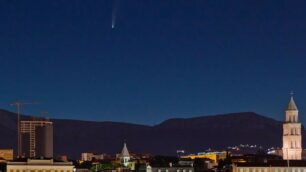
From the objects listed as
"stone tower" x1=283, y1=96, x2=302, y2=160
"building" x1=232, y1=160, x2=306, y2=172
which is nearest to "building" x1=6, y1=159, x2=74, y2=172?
"building" x1=232, y1=160, x2=306, y2=172

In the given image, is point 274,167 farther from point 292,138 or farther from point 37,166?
point 37,166

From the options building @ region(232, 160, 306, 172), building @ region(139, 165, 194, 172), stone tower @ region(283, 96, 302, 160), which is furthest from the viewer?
stone tower @ region(283, 96, 302, 160)

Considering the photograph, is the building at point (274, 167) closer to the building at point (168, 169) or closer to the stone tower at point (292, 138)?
the stone tower at point (292, 138)

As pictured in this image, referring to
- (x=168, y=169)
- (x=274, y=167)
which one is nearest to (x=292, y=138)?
(x=274, y=167)

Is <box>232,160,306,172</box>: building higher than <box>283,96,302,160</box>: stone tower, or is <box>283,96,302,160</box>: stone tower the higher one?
<box>283,96,302,160</box>: stone tower

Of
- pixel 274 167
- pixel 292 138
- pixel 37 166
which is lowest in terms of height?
pixel 274 167

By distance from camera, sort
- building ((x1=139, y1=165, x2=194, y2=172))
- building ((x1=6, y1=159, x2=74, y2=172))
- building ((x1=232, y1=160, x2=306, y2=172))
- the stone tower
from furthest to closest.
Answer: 1. the stone tower
2. building ((x1=139, y1=165, x2=194, y2=172))
3. building ((x1=232, y1=160, x2=306, y2=172))
4. building ((x1=6, y1=159, x2=74, y2=172))

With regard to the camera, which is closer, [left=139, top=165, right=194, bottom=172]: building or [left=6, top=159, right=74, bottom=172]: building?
[left=6, top=159, right=74, bottom=172]: building

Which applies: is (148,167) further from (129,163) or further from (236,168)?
(129,163)

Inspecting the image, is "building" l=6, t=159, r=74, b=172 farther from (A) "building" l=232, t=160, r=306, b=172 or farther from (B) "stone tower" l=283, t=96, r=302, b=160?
(B) "stone tower" l=283, t=96, r=302, b=160
